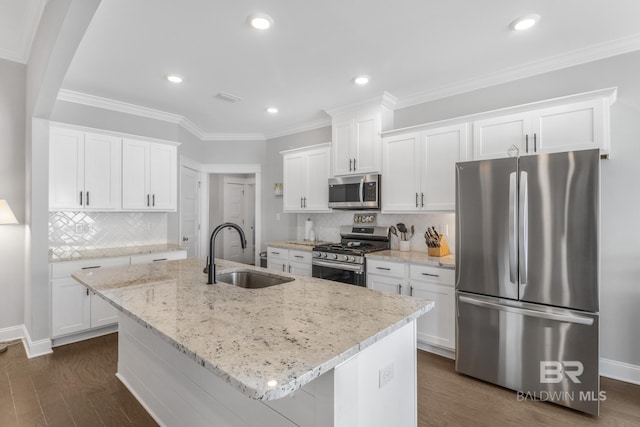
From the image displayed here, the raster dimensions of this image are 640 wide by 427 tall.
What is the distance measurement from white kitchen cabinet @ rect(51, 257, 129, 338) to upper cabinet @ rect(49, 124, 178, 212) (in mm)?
647

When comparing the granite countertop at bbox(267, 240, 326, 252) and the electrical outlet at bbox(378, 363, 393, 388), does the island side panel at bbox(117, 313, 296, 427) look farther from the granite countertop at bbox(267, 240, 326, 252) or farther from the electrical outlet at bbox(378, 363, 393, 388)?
the granite countertop at bbox(267, 240, 326, 252)

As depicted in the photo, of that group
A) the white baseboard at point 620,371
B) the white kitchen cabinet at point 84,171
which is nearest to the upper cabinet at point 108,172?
the white kitchen cabinet at point 84,171

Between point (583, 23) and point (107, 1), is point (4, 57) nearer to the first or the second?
point (107, 1)

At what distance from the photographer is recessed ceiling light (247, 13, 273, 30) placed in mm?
2223

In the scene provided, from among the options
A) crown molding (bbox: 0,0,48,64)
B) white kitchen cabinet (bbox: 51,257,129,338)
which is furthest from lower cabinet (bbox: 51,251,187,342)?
crown molding (bbox: 0,0,48,64)

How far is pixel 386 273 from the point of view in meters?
3.36

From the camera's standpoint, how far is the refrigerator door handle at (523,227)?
240 cm

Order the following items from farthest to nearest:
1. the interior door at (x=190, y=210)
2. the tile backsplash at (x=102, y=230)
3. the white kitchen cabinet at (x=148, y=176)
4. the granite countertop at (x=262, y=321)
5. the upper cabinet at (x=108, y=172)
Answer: the interior door at (x=190, y=210) < the white kitchen cabinet at (x=148, y=176) < the tile backsplash at (x=102, y=230) < the upper cabinet at (x=108, y=172) < the granite countertop at (x=262, y=321)

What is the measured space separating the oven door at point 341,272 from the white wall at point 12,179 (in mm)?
3229

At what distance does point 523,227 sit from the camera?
2408 millimetres

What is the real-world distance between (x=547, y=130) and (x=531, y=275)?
48.3 inches

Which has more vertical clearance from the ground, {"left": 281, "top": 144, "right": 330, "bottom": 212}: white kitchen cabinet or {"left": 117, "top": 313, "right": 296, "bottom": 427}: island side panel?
{"left": 281, "top": 144, "right": 330, "bottom": 212}: white kitchen cabinet

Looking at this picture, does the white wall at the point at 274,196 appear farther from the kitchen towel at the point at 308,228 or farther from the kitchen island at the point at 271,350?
the kitchen island at the point at 271,350

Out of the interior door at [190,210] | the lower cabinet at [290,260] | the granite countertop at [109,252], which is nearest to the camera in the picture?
the granite countertop at [109,252]
